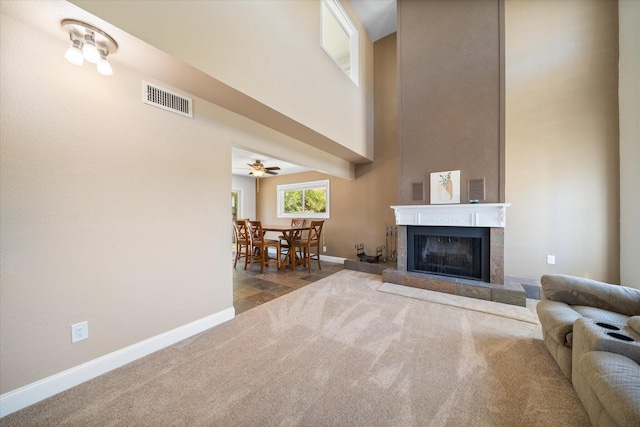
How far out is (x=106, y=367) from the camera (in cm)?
160

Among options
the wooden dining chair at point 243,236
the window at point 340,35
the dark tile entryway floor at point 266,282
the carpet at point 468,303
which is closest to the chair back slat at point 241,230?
the wooden dining chair at point 243,236

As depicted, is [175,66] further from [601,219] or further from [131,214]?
[601,219]

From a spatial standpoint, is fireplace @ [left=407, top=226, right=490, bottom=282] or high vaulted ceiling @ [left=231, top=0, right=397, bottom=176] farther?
high vaulted ceiling @ [left=231, top=0, right=397, bottom=176]

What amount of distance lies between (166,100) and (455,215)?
3754 mm

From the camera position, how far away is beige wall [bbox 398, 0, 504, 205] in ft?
10.3

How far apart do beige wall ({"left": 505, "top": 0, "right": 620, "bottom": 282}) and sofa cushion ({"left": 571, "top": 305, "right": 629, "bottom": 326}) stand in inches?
85.6

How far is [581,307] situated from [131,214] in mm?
3585

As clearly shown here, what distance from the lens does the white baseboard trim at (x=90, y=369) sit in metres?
1.28

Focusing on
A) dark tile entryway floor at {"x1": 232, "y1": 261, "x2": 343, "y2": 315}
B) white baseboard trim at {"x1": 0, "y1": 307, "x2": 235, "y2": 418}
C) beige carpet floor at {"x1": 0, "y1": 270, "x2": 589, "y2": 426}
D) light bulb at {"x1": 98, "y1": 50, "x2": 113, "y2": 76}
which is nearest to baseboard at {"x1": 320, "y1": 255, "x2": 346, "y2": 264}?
dark tile entryway floor at {"x1": 232, "y1": 261, "x2": 343, "y2": 315}

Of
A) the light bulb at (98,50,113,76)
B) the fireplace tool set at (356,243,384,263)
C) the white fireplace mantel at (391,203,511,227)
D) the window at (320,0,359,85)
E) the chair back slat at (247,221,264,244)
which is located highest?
the window at (320,0,359,85)

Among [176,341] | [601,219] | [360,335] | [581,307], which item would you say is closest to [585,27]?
[601,219]

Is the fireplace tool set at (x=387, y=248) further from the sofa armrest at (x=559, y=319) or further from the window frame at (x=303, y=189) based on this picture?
the sofa armrest at (x=559, y=319)

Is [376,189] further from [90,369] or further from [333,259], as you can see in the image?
[90,369]

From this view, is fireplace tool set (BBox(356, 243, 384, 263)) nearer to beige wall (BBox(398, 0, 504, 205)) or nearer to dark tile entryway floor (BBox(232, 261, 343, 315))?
dark tile entryway floor (BBox(232, 261, 343, 315))
